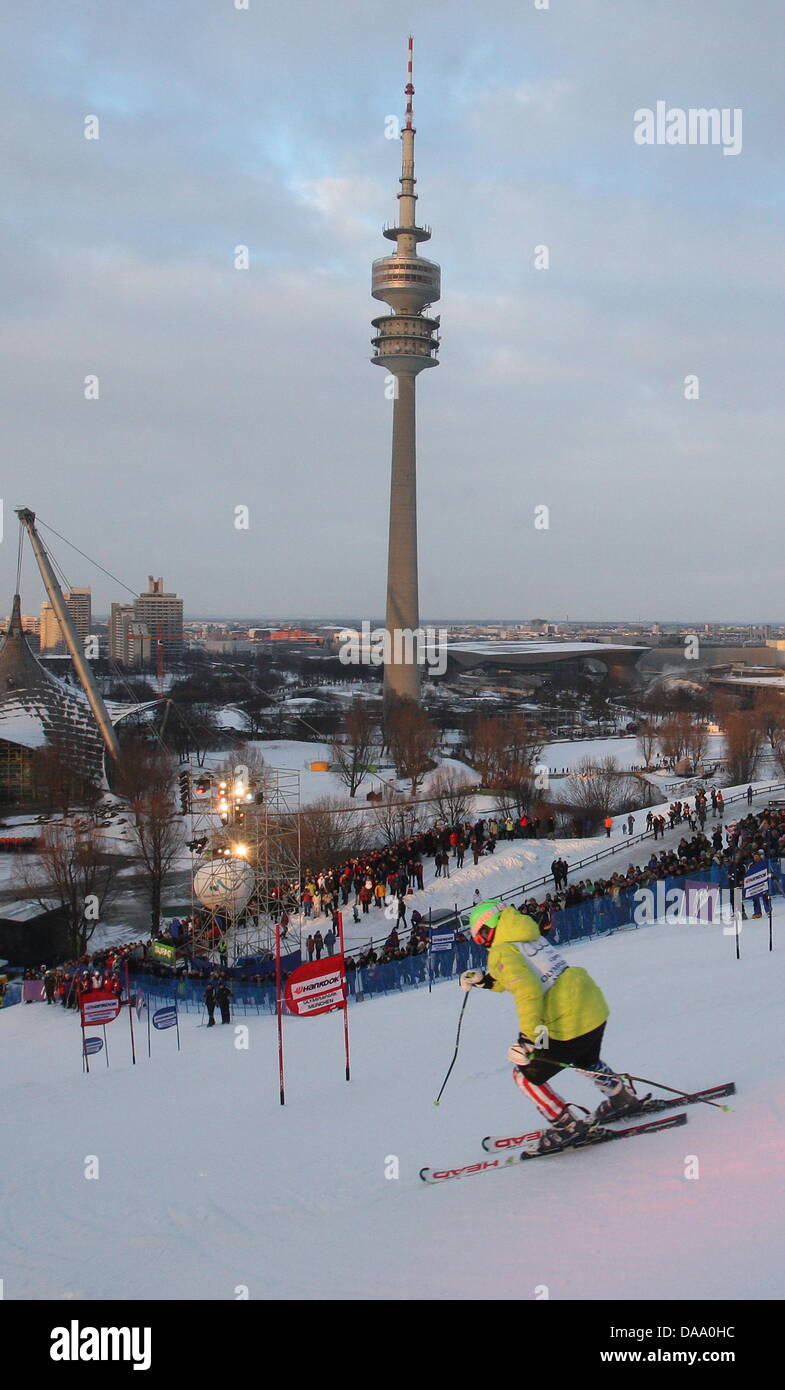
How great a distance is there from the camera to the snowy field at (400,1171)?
5211mm

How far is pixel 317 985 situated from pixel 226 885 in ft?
31.6

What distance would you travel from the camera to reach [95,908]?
2364 centimetres

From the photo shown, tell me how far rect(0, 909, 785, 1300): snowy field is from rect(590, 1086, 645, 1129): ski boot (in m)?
0.26

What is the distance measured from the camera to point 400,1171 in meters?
7.08

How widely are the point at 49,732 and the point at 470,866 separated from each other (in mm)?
26512

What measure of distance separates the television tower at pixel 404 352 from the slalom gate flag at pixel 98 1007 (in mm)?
63297

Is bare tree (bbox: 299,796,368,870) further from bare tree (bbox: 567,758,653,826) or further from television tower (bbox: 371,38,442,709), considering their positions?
television tower (bbox: 371,38,442,709)

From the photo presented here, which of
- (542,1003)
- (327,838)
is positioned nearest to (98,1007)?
(542,1003)

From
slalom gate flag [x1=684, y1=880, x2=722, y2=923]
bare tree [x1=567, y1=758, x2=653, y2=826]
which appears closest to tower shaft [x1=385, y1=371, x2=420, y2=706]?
bare tree [x1=567, y1=758, x2=653, y2=826]

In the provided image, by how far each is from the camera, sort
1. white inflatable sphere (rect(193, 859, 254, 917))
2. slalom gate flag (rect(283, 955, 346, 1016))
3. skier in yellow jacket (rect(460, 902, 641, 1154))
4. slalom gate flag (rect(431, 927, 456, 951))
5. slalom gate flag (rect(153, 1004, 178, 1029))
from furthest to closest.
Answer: white inflatable sphere (rect(193, 859, 254, 917)) < slalom gate flag (rect(431, 927, 456, 951)) < slalom gate flag (rect(153, 1004, 178, 1029)) < slalom gate flag (rect(283, 955, 346, 1016)) < skier in yellow jacket (rect(460, 902, 641, 1154))

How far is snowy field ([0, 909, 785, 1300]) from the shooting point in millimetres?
5211

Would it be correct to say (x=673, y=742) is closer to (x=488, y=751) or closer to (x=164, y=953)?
(x=488, y=751)

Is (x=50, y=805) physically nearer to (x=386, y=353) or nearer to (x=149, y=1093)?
(x=149, y=1093)

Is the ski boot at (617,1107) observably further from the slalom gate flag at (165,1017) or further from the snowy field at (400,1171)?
the slalom gate flag at (165,1017)
